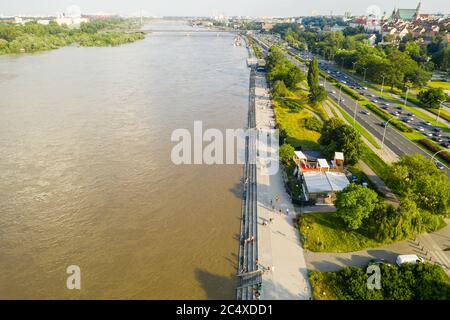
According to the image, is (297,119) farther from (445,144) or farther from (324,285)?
(324,285)

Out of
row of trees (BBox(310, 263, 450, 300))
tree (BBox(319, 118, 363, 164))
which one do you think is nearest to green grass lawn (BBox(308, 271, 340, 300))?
row of trees (BBox(310, 263, 450, 300))

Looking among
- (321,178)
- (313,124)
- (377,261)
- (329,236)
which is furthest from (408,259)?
(313,124)

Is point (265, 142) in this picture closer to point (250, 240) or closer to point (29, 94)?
point (250, 240)

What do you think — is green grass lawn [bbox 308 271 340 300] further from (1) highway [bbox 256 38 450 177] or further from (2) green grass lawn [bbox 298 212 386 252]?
(1) highway [bbox 256 38 450 177]

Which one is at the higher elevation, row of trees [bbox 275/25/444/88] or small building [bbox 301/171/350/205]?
row of trees [bbox 275/25/444/88]

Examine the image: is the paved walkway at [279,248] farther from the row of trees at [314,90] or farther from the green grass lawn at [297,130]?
the row of trees at [314,90]

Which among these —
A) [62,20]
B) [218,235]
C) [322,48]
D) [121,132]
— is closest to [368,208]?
[218,235]
